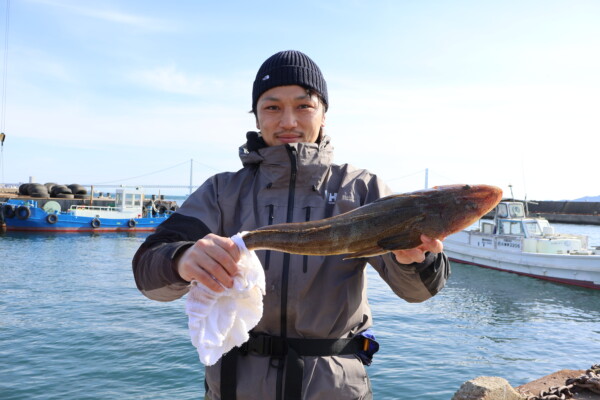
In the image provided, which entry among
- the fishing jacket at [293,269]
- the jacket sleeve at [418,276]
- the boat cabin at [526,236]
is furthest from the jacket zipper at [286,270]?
the boat cabin at [526,236]

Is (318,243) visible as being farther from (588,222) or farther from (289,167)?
(588,222)

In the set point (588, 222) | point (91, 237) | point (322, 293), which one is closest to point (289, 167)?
point (322, 293)

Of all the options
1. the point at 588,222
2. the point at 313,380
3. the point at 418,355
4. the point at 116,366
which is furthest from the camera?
the point at 588,222

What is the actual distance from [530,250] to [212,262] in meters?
28.4

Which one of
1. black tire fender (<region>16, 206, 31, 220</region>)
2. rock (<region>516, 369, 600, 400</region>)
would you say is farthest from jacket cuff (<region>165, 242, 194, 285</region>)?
black tire fender (<region>16, 206, 31, 220</region>)

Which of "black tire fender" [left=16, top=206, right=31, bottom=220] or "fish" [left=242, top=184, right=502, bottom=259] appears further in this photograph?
"black tire fender" [left=16, top=206, right=31, bottom=220]

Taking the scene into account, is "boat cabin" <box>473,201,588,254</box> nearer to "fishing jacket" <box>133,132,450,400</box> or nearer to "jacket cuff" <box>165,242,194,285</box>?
"fishing jacket" <box>133,132,450,400</box>

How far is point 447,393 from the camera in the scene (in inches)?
392

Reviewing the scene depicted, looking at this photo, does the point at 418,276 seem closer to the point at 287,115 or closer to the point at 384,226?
the point at 384,226

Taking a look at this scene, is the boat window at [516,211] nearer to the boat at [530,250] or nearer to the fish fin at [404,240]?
the boat at [530,250]

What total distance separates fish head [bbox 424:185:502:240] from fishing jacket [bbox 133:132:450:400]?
0.62 feet

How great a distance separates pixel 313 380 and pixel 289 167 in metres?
1.35

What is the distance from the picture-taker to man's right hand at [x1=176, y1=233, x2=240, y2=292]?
2.42 metres

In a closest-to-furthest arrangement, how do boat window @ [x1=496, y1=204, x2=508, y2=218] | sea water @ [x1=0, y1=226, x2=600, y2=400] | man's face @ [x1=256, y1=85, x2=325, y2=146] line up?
1. man's face @ [x1=256, y1=85, x2=325, y2=146]
2. sea water @ [x1=0, y1=226, x2=600, y2=400]
3. boat window @ [x1=496, y1=204, x2=508, y2=218]
